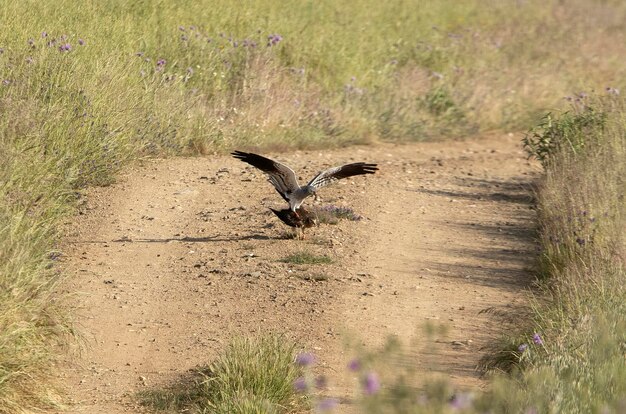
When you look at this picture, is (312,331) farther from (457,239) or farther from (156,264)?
(457,239)

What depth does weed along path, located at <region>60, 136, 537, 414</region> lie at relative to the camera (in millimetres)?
5941

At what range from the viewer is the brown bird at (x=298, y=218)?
7.91 metres

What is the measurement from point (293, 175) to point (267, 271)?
756 millimetres

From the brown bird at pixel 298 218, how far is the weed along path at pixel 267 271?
0.13 metres

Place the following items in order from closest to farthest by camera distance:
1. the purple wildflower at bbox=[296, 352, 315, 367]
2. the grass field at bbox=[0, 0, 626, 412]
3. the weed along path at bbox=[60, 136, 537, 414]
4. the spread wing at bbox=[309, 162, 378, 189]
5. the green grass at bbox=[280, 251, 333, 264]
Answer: the purple wildflower at bbox=[296, 352, 315, 367]
the grass field at bbox=[0, 0, 626, 412]
the weed along path at bbox=[60, 136, 537, 414]
the green grass at bbox=[280, 251, 333, 264]
the spread wing at bbox=[309, 162, 378, 189]

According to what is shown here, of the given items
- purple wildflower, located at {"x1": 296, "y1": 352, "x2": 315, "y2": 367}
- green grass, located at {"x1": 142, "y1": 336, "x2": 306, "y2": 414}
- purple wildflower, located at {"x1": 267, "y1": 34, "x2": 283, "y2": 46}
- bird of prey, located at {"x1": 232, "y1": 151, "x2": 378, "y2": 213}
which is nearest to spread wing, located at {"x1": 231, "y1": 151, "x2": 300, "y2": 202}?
bird of prey, located at {"x1": 232, "y1": 151, "x2": 378, "y2": 213}

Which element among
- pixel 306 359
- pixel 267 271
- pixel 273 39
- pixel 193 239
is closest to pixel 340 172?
pixel 267 271

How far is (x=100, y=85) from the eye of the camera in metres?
9.45

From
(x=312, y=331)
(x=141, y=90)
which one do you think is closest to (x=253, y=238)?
(x=312, y=331)

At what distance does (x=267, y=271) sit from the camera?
7.36m

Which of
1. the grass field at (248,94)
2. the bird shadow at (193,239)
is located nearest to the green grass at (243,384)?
the grass field at (248,94)

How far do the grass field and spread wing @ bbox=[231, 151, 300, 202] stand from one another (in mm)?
1246

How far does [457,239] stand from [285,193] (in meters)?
1.51

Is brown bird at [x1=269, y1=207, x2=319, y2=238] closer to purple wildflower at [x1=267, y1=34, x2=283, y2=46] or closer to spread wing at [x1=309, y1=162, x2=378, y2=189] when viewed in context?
spread wing at [x1=309, y1=162, x2=378, y2=189]
